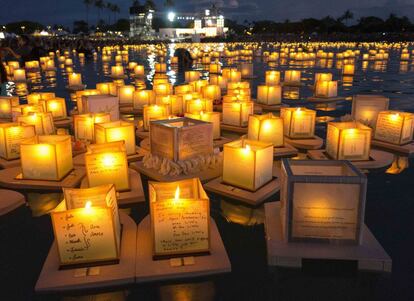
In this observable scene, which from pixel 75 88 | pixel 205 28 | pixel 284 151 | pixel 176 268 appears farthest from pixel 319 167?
pixel 205 28

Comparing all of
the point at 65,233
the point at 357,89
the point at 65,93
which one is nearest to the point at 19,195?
the point at 65,233

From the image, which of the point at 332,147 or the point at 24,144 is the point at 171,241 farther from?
the point at 332,147

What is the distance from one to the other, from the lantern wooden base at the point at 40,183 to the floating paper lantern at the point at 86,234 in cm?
176

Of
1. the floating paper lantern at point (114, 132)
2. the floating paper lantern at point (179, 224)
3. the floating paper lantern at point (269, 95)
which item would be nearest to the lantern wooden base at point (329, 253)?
the floating paper lantern at point (179, 224)

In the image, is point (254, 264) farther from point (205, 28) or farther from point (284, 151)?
point (205, 28)

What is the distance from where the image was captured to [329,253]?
3264 mm

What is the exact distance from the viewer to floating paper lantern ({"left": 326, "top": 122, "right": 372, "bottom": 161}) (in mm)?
5566

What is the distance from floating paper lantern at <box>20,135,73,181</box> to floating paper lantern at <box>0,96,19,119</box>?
422cm

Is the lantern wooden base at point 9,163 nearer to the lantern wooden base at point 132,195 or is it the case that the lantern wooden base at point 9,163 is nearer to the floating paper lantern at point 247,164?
the lantern wooden base at point 132,195

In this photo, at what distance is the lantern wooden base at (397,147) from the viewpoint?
623 centimetres

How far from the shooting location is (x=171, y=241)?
10.6ft

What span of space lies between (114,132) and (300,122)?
123 inches

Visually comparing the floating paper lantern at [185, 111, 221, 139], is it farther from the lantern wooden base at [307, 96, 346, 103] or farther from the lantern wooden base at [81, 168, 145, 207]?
the lantern wooden base at [307, 96, 346, 103]

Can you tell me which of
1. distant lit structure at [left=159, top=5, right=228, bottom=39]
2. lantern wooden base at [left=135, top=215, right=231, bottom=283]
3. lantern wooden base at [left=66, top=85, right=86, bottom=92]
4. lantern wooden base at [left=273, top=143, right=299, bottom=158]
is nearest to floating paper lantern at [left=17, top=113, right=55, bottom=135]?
lantern wooden base at [left=273, top=143, right=299, bottom=158]
